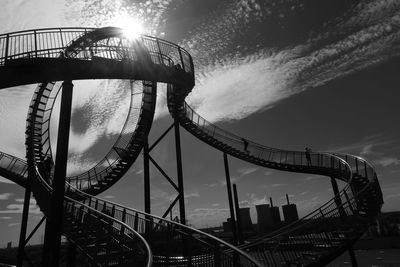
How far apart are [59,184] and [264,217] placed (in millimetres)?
52225

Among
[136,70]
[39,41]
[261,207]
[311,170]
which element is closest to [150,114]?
[136,70]

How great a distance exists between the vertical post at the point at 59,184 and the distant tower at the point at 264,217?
4728 centimetres

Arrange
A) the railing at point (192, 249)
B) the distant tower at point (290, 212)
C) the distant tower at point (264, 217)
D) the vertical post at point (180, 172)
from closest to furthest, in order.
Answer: the railing at point (192, 249), the vertical post at point (180, 172), the distant tower at point (290, 212), the distant tower at point (264, 217)

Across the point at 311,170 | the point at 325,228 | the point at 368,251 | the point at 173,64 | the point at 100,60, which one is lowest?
the point at 368,251

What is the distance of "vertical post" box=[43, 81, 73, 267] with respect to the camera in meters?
7.82

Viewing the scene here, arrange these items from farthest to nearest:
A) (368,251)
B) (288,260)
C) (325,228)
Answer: (368,251) → (325,228) → (288,260)

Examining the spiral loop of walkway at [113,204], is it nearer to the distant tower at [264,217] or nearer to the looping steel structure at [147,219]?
the looping steel structure at [147,219]

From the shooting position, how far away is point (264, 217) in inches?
2174

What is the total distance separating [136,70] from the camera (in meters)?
11.1

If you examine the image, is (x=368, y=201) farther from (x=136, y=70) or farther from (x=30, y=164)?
(x=30, y=164)

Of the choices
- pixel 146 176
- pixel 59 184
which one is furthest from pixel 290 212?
pixel 59 184

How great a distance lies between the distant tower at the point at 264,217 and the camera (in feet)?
171

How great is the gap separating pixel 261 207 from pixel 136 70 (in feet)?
169

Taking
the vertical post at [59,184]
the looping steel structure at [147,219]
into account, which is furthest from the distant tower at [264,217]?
the vertical post at [59,184]
